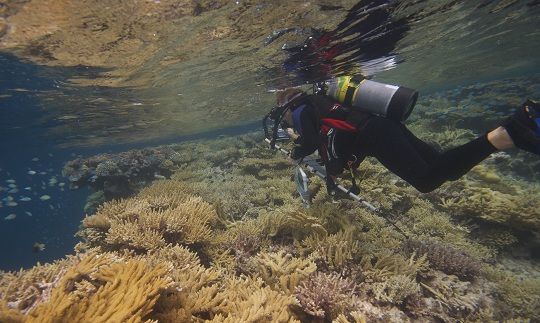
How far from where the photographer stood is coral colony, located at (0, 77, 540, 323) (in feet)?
8.13

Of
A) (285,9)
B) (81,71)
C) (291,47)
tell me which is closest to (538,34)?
(291,47)

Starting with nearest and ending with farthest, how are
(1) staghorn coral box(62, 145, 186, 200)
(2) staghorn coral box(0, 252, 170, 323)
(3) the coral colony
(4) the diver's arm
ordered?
(2) staghorn coral box(0, 252, 170, 323) → (3) the coral colony → (4) the diver's arm → (1) staghorn coral box(62, 145, 186, 200)

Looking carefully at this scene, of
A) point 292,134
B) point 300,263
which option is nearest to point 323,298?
point 300,263

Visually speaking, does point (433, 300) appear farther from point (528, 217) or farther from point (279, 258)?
point (528, 217)

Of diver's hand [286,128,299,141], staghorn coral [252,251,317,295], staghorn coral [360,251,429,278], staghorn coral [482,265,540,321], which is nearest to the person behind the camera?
staghorn coral [252,251,317,295]

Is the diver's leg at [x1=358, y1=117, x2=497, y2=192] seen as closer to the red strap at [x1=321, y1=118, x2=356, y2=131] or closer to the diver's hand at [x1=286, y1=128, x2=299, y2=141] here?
the red strap at [x1=321, y1=118, x2=356, y2=131]

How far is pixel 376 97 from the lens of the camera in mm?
4535

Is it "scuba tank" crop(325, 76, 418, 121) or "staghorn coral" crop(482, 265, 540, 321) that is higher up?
"scuba tank" crop(325, 76, 418, 121)

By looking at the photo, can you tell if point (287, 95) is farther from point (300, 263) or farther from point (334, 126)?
point (300, 263)

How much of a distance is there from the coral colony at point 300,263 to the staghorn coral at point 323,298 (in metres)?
0.01

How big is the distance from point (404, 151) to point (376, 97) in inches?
47.2

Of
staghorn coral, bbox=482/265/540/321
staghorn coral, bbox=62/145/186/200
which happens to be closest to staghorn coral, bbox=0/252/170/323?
staghorn coral, bbox=482/265/540/321

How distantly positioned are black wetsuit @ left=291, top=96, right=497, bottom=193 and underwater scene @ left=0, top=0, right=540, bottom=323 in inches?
34.8

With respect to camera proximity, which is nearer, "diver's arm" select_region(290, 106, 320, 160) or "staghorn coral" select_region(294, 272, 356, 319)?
"staghorn coral" select_region(294, 272, 356, 319)
